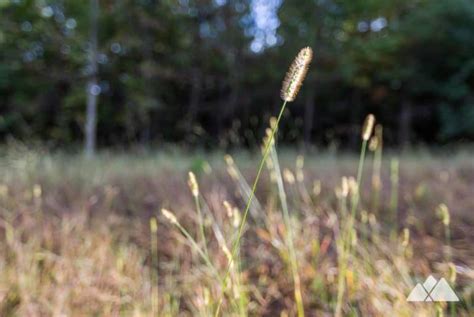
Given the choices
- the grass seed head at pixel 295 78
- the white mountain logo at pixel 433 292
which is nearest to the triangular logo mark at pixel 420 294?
the white mountain logo at pixel 433 292

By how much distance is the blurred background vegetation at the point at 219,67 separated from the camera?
7.70 metres

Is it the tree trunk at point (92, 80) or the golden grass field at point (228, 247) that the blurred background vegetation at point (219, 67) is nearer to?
the tree trunk at point (92, 80)

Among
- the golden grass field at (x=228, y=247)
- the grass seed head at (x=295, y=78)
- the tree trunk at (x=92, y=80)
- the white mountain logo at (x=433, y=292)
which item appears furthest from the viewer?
the tree trunk at (x=92, y=80)

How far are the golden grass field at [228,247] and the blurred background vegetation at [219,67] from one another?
3.98 m

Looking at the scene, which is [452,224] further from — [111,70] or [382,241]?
[111,70]

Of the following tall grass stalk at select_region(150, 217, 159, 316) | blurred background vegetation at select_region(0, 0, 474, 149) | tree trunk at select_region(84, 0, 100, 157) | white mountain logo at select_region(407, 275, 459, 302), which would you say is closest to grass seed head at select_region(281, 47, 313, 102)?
Result: white mountain logo at select_region(407, 275, 459, 302)

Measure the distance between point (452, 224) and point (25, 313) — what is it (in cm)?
206

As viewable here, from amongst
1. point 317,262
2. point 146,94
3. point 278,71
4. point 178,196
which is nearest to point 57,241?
point 178,196

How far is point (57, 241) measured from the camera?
214 centimetres

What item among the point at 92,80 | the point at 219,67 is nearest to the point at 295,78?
the point at 92,80

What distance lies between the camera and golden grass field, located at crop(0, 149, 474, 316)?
1523 mm

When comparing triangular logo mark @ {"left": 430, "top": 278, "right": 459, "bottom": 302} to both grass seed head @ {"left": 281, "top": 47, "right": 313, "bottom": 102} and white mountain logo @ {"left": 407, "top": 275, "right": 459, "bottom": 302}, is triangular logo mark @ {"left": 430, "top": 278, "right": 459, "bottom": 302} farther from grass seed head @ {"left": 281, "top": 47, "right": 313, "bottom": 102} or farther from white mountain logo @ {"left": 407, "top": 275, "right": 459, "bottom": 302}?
grass seed head @ {"left": 281, "top": 47, "right": 313, "bottom": 102}

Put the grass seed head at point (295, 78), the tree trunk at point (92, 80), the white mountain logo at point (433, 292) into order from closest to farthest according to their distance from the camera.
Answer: the grass seed head at point (295, 78), the white mountain logo at point (433, 292), the tree trunk at point (92, 80)

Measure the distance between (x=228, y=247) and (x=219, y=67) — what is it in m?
6.94
